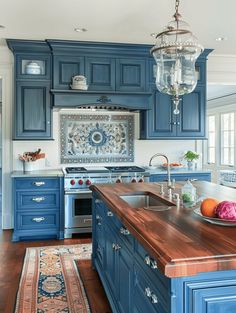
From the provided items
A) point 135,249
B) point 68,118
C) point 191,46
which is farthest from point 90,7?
point 135,249

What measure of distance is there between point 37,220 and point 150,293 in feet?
10.7

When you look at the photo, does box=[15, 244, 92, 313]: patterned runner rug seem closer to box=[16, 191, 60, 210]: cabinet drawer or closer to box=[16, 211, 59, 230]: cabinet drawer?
box=[16, 211, 59, 230]: cabinet drawer

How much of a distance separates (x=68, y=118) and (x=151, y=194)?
2.82 metres

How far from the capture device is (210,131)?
10398 millimetres

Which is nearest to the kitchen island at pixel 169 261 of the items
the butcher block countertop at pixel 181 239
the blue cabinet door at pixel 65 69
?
the butcher block countertop at pixel 181 239

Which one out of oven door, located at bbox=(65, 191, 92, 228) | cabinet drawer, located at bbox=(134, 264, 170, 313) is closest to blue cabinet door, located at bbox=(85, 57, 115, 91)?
oven door, located at bbox=(65, 191, 92, 228)

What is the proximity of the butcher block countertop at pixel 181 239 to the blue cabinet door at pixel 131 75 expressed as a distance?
286 cm

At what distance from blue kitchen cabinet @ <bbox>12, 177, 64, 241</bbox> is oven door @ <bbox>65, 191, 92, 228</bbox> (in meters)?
0.09

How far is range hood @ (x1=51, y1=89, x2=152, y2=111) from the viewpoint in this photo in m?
4.81

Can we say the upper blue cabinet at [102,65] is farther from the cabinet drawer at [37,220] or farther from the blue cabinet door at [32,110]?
the cabinet drawer at [37,220]

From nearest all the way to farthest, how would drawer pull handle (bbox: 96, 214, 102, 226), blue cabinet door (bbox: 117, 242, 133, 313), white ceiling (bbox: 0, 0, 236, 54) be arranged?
1. blue cabinet door (bbox: 117, 242, 133, 313)
2. drawer pull handle (bbox: 96, 214, 102, 226)
3. white ceiling (bbox: 0, 0, 236, 54)

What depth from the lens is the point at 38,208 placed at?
15.2ft

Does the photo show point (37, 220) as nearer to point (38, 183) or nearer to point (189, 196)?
point (38, 183)

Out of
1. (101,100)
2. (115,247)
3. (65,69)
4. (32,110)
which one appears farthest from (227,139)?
(115,247)
